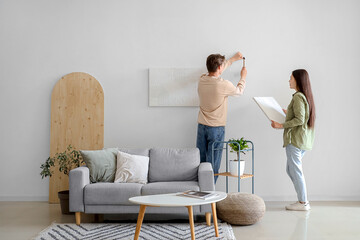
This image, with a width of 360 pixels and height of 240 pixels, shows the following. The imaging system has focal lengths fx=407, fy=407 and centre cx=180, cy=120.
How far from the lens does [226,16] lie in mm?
5633

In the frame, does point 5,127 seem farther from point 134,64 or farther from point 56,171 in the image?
point 134,64

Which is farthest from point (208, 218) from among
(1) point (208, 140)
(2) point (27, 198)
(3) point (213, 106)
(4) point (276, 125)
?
(2) point (27, 198)

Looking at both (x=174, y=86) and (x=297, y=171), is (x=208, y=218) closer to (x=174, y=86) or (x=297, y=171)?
(x=297, y=171)

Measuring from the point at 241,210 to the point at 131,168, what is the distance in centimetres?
133

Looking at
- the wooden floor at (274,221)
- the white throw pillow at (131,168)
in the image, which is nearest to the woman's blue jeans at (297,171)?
the wooden floor at (274,221)

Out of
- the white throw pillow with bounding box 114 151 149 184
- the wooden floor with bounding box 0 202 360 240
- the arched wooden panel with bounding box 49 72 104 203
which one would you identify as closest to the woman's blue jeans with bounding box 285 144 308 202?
the wooden floor with bounding box 0 202 360 240

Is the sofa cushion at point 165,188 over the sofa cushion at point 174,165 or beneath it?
beneath

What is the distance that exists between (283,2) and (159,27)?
1.76 meters

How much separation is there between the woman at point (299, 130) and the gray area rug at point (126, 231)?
131 centimetres

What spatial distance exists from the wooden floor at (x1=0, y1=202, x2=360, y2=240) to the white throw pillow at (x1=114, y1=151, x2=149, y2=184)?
1.48 ft

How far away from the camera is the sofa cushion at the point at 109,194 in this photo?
4.24 meters

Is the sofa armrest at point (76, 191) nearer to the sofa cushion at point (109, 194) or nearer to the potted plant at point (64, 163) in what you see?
the sofa cushion at point (109, 194)

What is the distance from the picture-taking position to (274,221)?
4453 millimetres

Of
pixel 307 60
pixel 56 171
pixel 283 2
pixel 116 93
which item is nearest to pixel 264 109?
pixel 307 60
